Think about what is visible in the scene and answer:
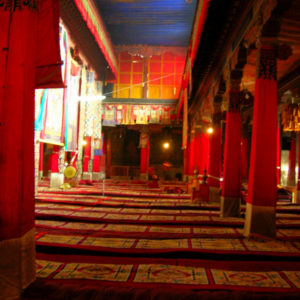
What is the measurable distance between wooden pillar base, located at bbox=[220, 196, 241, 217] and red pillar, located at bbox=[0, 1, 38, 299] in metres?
4.20

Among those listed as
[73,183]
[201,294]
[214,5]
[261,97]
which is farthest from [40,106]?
[201,294]

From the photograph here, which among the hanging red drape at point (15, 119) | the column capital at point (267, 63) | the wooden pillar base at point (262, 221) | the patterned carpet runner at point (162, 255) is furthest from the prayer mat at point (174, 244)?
the column capital at point (267, 63)

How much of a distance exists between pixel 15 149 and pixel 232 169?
436cm

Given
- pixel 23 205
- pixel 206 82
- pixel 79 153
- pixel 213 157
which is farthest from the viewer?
pixel 79 153

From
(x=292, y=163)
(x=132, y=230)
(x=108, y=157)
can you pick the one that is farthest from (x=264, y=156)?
(x=108, y=157)

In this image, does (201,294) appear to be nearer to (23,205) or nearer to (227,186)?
(23,205)

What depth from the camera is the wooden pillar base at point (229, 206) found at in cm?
574

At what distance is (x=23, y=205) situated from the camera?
2.16m

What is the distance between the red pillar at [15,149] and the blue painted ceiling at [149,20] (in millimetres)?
12058

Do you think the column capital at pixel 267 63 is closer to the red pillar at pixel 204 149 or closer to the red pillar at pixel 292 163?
the red pillar at pixel 204 149

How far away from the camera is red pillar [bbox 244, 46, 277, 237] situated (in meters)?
3.98

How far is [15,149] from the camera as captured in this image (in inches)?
83.7

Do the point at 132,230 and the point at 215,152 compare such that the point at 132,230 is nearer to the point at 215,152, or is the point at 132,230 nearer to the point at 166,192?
the point at 215,152

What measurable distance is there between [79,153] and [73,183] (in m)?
1.61
